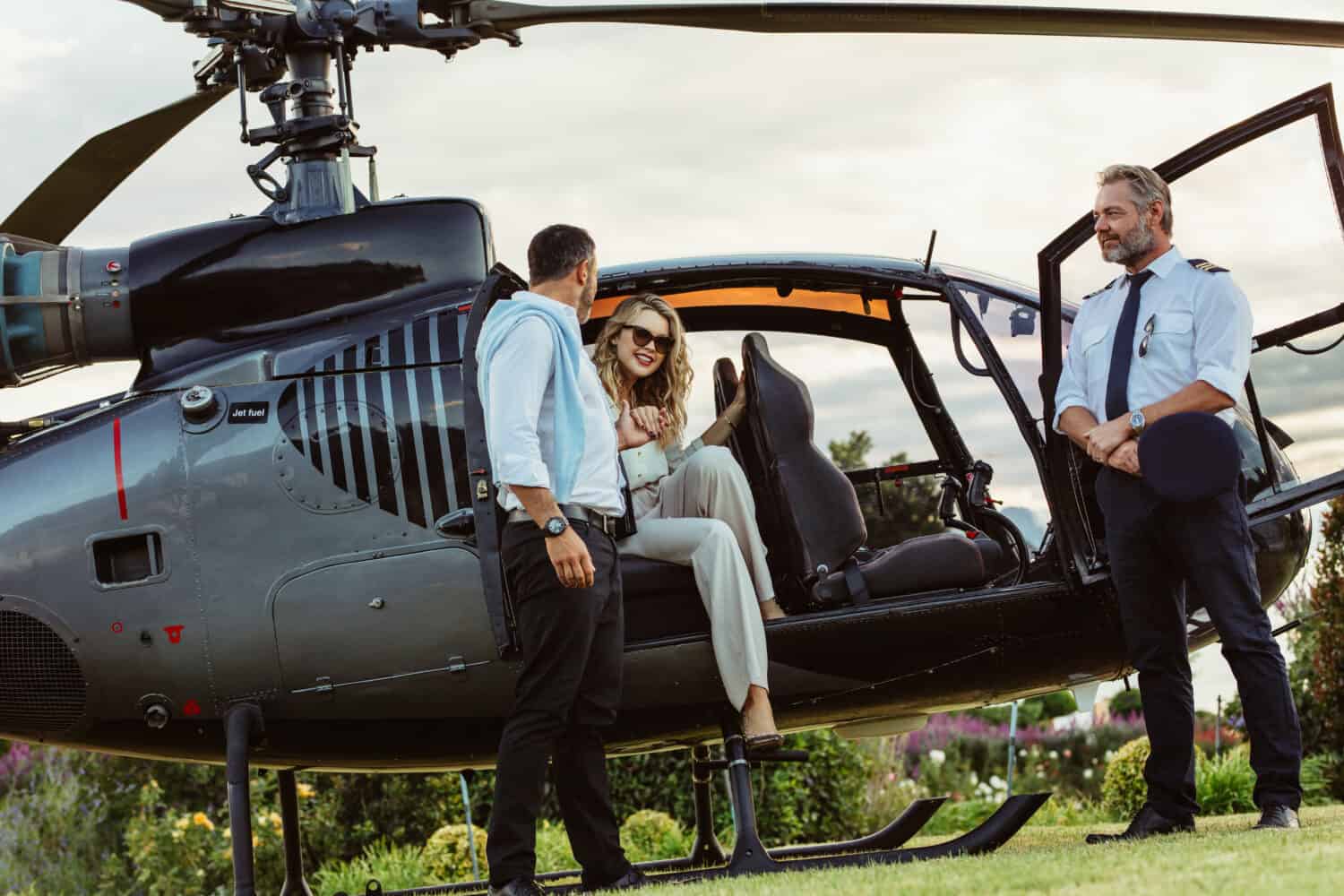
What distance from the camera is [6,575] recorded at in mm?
4852

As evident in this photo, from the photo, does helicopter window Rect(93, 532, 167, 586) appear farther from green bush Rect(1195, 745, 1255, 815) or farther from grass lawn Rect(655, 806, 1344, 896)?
green bush Rect(1195, 745, 1255, 815)

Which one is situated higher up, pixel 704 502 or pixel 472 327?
pixel 472 327

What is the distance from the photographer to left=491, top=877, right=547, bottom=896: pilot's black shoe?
Result: 4.00 m

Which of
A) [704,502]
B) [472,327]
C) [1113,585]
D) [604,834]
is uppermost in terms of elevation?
[472,327]

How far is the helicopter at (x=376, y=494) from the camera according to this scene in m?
4.76

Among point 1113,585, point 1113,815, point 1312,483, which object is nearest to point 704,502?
point 1113,585

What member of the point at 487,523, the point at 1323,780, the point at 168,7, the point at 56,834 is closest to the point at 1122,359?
the point at 487,523

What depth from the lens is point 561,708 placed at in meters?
4.15

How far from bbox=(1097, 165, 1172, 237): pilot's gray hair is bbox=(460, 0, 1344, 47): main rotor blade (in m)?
0.44

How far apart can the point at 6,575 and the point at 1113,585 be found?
3427 mm

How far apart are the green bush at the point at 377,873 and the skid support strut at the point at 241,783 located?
4072 millimetres

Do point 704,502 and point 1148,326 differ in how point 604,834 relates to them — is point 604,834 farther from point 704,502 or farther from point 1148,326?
point 1148,326

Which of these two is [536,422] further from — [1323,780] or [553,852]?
[1323,780]

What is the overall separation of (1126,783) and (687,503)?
5151 mm
